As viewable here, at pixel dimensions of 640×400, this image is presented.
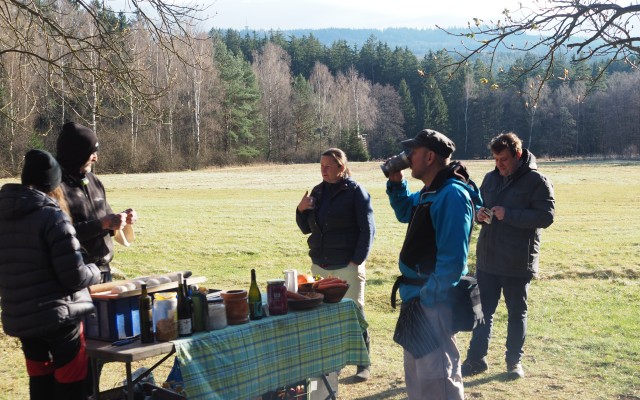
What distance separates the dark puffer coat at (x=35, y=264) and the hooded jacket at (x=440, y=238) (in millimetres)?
1886

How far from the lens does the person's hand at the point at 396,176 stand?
425 cm

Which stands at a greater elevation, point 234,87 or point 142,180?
point 234,87

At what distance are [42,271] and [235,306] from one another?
1145 millimetres

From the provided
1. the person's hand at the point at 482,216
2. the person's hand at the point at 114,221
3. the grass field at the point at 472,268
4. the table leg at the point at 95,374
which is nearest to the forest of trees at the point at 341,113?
the grass field at the point at 472,268

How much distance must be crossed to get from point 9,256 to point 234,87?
55.2m

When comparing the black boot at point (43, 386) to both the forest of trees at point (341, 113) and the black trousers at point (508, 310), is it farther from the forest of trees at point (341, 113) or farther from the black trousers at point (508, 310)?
the forest of trees at point (341, 113)

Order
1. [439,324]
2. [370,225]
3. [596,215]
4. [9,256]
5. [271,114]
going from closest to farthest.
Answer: [9,256]
[439,324]
[370,225]
[596,215]
[271,114]

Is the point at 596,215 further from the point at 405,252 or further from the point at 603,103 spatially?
the point at 603,103

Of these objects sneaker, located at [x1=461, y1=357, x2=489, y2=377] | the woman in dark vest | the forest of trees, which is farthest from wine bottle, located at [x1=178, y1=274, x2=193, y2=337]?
the forest of trees

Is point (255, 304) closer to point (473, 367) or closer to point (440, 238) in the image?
point (440, 238)

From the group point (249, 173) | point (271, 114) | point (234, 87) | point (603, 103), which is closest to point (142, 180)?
point (249, 173)

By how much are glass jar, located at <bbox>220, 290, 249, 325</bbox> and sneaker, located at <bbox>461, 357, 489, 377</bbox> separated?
2541 mm

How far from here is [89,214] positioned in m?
4.48

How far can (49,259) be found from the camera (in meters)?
3.60
